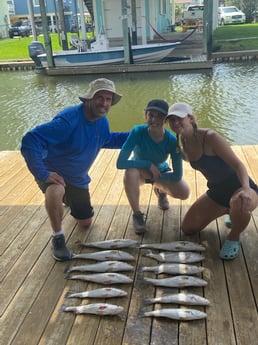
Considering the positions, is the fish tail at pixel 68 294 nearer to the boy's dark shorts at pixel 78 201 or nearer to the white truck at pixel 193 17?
the boy's dark shorts at pixel 78 201

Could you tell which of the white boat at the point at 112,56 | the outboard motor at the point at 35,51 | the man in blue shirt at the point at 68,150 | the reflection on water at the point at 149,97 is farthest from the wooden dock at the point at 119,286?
the outboard motor at the point at 35,51

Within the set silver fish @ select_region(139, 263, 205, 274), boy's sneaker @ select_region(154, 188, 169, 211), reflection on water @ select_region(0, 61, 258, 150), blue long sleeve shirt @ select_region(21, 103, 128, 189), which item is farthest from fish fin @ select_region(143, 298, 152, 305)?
reflection on water @ select_region(0, 61, 258, 150)

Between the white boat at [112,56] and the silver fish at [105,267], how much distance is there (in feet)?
40.2

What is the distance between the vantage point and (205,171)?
8.78 feet

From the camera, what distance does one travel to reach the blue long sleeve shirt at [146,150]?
2.94m

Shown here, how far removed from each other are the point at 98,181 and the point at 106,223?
97 cm

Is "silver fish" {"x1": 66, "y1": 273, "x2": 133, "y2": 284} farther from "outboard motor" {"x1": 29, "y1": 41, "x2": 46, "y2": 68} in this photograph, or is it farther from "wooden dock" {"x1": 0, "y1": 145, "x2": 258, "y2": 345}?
"outboard motor" {"x1": 29, "y1": 41, "x2": 46, "y2": 68}

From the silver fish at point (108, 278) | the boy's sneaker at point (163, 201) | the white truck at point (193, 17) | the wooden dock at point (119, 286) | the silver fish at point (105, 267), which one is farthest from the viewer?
the white truck at point (193, 17)

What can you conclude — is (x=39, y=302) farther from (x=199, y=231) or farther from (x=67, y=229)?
(x=199, y=231)

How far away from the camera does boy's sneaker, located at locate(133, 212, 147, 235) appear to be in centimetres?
297

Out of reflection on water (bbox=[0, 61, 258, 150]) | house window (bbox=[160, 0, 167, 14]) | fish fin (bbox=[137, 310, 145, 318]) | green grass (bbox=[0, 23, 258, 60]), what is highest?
house window (bbox=[160, 0, 167, 14])

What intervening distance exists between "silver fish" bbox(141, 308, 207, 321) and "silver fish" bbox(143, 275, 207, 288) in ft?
0.72

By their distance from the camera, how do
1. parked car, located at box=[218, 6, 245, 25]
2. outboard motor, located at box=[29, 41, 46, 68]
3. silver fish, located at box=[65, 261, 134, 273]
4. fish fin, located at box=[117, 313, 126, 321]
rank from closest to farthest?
fish fin, located at box=[117, 313, 126, 321] < silver fish, located at box=[65, 261, 134, 273] < outboard motor, located at box=[29, 41, 46, 68] < parked car, located at box=[218, 6, 245, 25]

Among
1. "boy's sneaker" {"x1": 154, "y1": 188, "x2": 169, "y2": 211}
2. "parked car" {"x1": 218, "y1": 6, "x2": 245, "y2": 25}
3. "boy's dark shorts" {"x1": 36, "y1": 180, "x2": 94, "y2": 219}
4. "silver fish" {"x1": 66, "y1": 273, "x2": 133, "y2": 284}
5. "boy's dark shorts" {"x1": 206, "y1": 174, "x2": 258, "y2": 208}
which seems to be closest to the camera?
"silver fish" {"x1": 66, "y1": 273, "x2": 133, "y2": 284}
